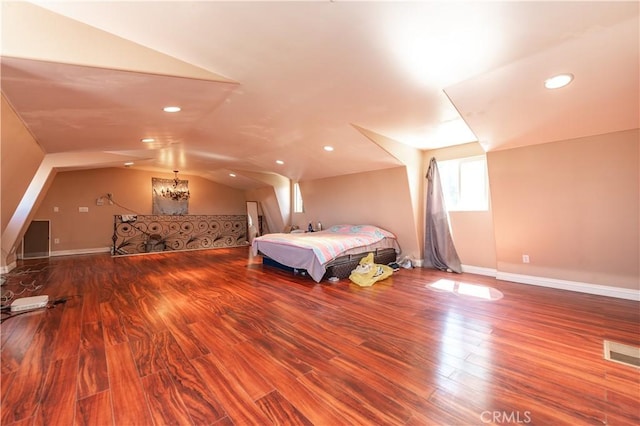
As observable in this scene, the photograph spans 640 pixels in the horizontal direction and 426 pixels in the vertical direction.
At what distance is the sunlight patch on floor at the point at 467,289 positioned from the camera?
3221 mm

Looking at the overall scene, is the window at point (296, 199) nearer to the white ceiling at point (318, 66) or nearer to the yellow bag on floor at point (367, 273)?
the yellow bag on floor at point (367, 273)

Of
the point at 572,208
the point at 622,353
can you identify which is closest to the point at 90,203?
the point at 622,353

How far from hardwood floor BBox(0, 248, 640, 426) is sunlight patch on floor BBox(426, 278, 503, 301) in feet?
0.43

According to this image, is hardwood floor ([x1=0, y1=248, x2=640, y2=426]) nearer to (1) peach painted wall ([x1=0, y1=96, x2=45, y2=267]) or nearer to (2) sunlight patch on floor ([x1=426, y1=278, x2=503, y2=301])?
(2) sunlight patch on floor ([x1=426, y1=278, x2=503, y2=301])

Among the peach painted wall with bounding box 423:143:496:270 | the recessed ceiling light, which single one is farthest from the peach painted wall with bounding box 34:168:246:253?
the recessed ceiling light

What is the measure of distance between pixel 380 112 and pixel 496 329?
2594mm

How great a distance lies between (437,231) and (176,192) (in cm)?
817

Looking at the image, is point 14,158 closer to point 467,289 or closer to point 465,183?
point 467,289

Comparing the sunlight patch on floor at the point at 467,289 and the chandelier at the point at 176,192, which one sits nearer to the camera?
the sunlight patch on floor at the point at 467,289

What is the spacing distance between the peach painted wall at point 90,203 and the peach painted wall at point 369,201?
532 cm

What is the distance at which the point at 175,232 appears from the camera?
8297 mm

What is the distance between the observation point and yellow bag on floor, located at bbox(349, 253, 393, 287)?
152 inches

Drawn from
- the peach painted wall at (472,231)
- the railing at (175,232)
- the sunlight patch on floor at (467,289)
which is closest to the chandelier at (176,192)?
the railing at (175,232)

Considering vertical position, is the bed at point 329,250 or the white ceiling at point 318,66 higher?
the white ceiling at point 318,66
